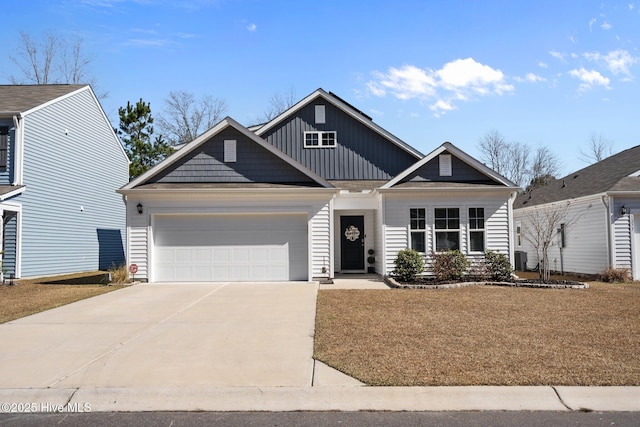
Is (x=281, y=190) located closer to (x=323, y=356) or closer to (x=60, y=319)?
(x=60, y=319)

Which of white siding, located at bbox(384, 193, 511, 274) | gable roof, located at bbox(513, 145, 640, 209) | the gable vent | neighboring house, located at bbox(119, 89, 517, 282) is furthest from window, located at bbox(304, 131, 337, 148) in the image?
gable roof, located at bbox(513, 145, 640, 209)

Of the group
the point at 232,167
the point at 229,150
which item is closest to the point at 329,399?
the point at 232,167

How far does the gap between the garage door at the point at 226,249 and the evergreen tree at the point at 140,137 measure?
15.7 meters

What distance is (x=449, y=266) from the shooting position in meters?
14.8

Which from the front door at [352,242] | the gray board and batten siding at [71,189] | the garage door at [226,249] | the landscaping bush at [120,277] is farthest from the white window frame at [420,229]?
the gray board and batten siding at [71,189]

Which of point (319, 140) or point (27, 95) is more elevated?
point (27, 95)

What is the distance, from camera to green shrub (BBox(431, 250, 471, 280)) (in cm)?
1477

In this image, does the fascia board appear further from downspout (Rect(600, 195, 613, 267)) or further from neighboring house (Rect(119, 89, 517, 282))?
downspout (Rect(600, 195, 613, 267))

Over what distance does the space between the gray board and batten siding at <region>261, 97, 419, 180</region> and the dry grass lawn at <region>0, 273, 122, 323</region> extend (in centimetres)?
906

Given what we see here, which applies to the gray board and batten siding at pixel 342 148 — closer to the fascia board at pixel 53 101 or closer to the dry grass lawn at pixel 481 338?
the fascia board at pixel 53 101

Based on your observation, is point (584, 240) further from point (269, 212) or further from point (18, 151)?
point (18, 151)

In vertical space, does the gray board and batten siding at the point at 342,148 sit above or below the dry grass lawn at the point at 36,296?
above

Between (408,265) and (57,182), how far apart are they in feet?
46.1

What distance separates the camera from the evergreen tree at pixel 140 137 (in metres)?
30.0
